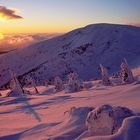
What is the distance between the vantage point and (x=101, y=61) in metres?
134

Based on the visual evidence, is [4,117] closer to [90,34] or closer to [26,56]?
[90,34]

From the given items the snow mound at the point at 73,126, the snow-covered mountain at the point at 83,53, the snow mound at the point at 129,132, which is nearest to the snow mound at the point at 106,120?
the snow mound at the point at 73,126

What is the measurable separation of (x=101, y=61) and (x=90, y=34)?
112ft

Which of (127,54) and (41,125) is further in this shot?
(127,54)

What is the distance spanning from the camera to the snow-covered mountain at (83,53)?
13300 centimetres

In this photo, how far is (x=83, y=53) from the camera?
147750 mm

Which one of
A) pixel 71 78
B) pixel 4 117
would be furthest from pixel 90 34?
pixel 4 117

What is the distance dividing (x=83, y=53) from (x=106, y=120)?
461 ft

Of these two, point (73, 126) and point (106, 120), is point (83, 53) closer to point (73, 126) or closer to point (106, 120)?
point (73, 126)

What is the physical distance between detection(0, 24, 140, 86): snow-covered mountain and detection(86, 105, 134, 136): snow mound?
10705cm

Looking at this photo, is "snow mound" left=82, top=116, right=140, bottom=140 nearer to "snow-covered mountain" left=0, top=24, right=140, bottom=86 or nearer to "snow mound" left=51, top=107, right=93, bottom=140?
"snow mound" left=51, top=107, right=93, bottom=140

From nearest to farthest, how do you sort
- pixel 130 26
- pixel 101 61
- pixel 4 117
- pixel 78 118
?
pixel 78 118 < pixel 4 117 < pixel 101 61 < pixel 130 26

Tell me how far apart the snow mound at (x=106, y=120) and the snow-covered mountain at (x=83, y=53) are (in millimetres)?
107048

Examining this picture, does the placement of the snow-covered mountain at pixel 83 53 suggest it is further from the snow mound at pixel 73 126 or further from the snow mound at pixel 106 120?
the snow mound at pixel 106 120
